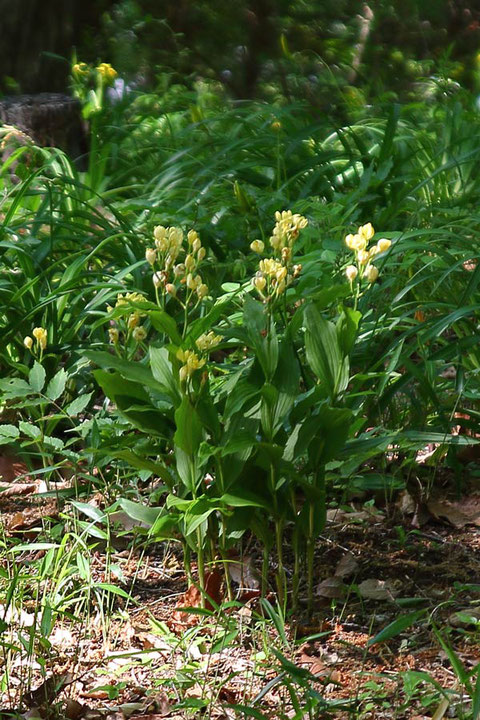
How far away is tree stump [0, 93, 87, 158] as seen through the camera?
15.2 ft

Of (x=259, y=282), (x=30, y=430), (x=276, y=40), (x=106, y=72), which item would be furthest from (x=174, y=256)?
(x=276, y=40)

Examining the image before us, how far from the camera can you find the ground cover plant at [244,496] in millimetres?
1651

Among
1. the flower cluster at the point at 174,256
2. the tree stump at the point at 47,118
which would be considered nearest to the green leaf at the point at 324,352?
the flower cluster at the point at 174,256

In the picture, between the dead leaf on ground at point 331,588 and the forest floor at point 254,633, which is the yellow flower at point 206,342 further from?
the dead leaf on ground at point 331,588

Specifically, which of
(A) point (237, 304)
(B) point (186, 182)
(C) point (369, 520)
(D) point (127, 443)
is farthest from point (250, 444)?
(B) point (186, 182)

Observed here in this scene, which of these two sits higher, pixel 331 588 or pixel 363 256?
pixel 363 256

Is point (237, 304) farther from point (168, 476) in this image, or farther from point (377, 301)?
point (168, 476)

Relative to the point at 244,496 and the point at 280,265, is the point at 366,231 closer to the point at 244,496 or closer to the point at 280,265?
the point at 280,265

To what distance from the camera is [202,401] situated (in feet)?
6.00

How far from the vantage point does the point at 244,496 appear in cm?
176

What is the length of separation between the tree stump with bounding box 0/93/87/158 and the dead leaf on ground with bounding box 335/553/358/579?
10.8 ft

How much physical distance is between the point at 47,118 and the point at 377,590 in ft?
11.3

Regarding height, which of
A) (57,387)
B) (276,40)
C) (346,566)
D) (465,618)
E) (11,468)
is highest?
(57,387)

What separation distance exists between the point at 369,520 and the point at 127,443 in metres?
0.64
